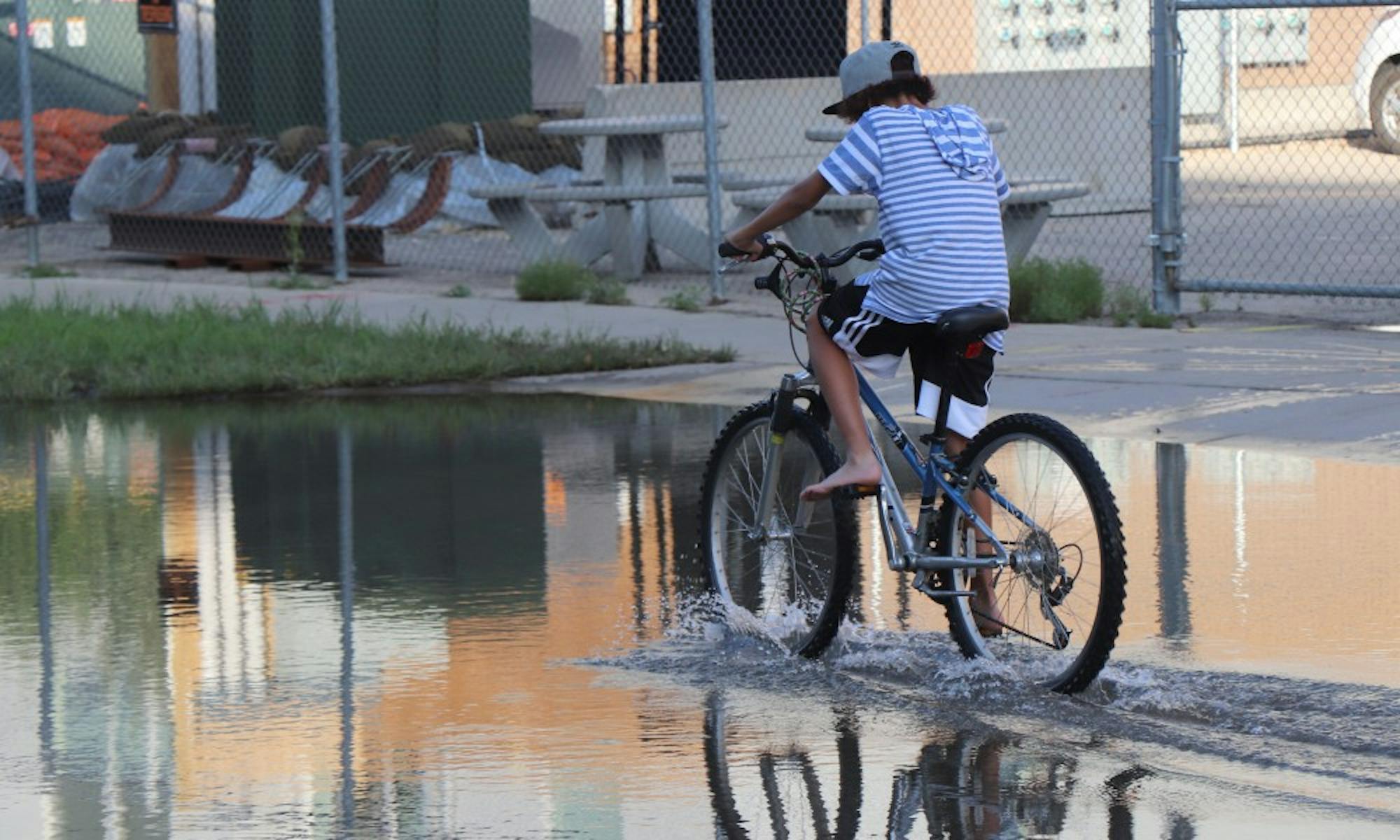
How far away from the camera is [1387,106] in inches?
965

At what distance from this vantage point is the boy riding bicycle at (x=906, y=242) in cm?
609

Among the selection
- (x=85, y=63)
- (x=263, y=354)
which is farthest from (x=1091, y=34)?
(x=263, y=354)

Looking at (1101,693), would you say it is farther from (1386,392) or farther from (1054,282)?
(1054,282)

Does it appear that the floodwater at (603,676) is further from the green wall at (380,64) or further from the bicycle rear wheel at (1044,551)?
the green wall at (380,64)

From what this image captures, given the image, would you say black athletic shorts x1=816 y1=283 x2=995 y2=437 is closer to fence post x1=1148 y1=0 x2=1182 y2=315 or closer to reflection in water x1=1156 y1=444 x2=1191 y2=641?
reflection in water x1=1156 y1=444 x2=1191 y2=641

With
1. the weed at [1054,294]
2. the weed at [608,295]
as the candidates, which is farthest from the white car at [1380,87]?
the weed at [608,295]

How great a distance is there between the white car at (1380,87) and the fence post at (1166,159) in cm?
1149

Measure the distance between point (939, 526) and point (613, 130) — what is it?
10211mm

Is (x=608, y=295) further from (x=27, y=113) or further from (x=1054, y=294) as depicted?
(x=27, y=113)

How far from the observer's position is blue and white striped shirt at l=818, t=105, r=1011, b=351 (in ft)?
20.0

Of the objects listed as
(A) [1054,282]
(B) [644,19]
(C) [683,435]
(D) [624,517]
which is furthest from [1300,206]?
(D) [624,517]

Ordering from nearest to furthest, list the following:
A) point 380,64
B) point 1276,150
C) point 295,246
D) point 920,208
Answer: point 920,208 < point 295,246 < point 380,64 < point 1276,150

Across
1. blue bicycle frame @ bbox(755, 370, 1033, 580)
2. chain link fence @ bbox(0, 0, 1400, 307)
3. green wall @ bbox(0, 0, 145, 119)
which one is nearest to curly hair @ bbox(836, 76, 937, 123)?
blue bicycle frame @ bbox(755, 370, 1033, 580)

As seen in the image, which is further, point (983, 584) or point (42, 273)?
point (42, 273)
